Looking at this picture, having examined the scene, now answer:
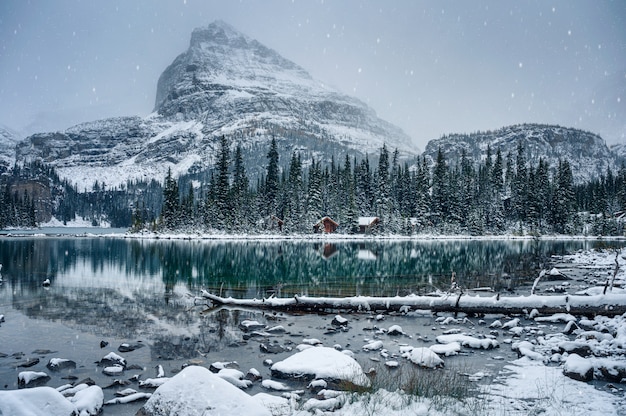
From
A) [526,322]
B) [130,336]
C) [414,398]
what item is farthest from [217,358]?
[526,322]

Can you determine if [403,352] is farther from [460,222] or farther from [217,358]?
[460,222]

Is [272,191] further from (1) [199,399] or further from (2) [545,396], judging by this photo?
(1) [199,399]

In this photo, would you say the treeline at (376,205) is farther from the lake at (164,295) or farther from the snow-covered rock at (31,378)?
the snow-covered rock at (31,378)

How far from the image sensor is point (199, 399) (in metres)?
6.99

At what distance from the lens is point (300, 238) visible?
93188 mm

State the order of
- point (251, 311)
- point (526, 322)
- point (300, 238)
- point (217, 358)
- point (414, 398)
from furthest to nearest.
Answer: point (300, 238) → point (251, 311) → point (526, 322) → point (217, 358) → point (414, 398)

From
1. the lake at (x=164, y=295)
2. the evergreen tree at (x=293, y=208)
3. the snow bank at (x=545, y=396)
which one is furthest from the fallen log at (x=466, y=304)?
the evergreen tree at (x=293, y=208)

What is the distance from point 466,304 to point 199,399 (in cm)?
1458

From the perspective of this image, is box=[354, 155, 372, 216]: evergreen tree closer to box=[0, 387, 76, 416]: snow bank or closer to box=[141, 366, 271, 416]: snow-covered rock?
box=[141, 366, 271, 416]: snow-covered rock

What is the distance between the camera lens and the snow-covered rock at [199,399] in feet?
Answer: 22.3

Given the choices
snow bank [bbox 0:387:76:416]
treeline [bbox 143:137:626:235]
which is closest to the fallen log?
snow bank [bbox 0:387:76:416]

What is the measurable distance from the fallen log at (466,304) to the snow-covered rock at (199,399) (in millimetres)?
12125

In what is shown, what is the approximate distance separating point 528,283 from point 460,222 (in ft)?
265

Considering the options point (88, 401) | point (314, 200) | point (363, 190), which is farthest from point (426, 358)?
point (363, 190)
